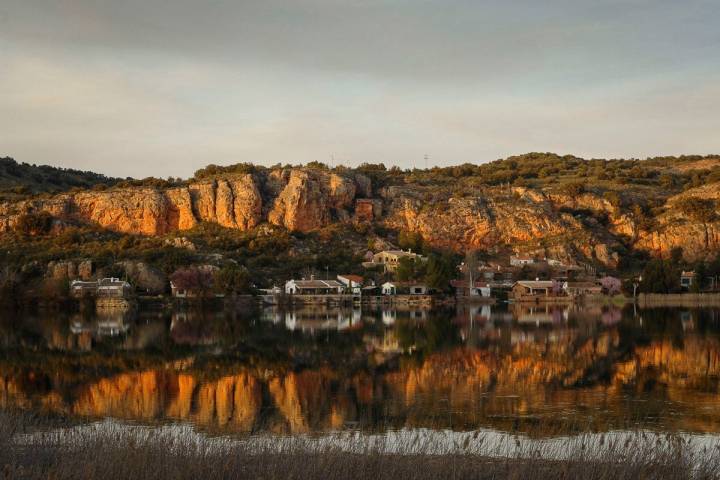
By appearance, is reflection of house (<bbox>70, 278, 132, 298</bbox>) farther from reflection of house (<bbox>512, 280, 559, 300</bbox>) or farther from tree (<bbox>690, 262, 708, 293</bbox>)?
tree (<bbox>690, 262, 708, 293</bbox>)

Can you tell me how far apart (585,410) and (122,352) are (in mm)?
20229

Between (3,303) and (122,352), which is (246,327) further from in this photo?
(3,303)

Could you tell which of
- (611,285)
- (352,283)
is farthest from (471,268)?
(611,285)

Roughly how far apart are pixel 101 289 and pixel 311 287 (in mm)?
19573

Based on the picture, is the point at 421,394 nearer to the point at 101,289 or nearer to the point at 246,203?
the point at 101,289

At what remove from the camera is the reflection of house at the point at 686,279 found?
2956 inches

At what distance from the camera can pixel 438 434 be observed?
46.6 ft

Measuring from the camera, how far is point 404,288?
249 ft

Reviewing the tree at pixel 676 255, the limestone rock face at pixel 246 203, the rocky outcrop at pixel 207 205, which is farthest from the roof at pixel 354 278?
the tree at pixel 676 255

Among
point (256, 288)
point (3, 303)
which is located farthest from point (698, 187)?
point (3, 303)

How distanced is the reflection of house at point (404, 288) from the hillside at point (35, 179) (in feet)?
178

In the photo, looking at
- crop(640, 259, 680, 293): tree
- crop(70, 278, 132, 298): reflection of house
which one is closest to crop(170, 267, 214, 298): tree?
crop(70, 278, 132, 298): reflection of house

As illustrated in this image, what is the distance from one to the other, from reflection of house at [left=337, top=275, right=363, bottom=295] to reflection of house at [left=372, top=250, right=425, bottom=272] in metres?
5.76

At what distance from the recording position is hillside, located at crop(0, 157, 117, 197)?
345 feet
